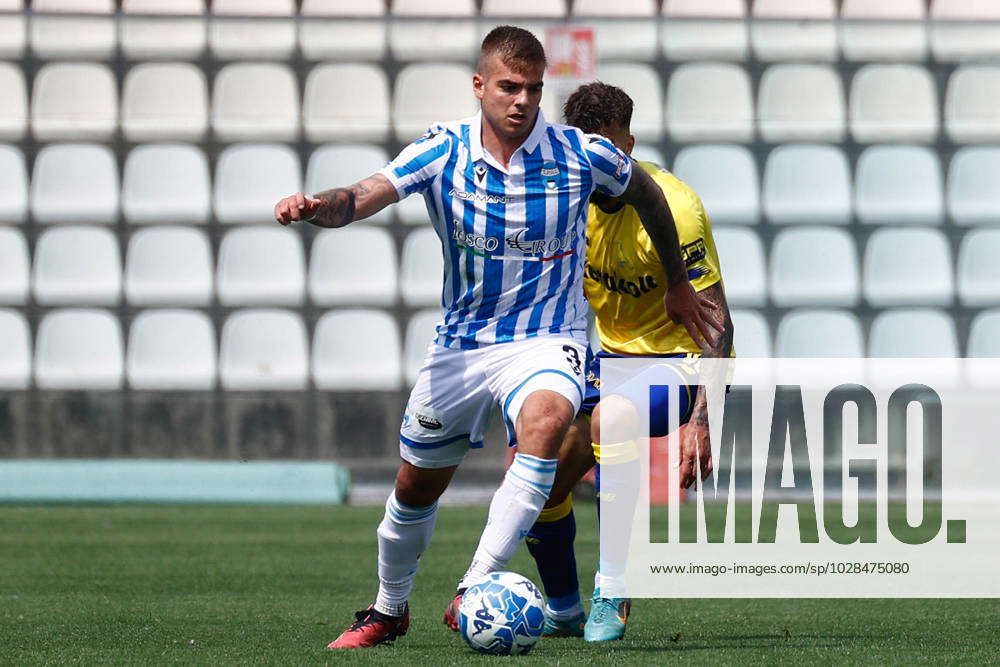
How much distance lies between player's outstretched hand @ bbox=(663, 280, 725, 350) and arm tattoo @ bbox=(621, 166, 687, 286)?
0.13m

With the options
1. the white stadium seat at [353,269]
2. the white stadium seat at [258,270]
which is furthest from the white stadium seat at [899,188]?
the white stadium seat at [258,270]

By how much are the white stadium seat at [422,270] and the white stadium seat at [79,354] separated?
7.42 ft

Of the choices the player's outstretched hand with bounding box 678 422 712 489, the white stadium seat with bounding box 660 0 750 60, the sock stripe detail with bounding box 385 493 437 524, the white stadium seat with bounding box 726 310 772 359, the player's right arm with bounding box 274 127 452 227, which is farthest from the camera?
the white stadium seat with bounding box 660 0 750 60

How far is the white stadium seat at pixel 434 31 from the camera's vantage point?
13555mm

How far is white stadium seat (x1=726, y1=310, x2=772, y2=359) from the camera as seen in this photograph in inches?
479

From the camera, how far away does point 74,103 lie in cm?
1333

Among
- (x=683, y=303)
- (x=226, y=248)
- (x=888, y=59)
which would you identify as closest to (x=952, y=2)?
(x=888, y=59)

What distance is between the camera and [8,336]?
1240cm

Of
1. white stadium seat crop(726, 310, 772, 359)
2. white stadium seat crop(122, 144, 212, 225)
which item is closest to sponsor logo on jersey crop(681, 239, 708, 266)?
white stadium seat crop(726, 310, 772, 359)

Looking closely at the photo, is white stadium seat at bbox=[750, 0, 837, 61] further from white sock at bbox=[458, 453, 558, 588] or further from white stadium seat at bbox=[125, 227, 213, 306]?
white sock at bbox=[458, 453, 558, 588]

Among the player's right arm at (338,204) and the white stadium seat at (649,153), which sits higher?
the white stadium seat at (649,153)

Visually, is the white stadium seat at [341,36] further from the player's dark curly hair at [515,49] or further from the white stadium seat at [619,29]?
the player's dark curly hair at [515,49]

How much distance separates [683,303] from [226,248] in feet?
25.9

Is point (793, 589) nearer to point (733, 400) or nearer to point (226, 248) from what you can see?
point (733, 400)
